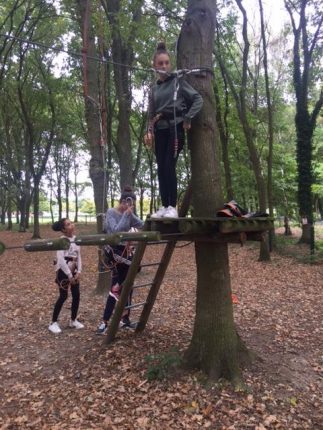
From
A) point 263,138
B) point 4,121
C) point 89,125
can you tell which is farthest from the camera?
point 4,121

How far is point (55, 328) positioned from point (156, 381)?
8.43ft

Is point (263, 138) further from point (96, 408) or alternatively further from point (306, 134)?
point (96, 408)

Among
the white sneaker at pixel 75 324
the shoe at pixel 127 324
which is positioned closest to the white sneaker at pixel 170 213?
the shoe at pixel 127 324

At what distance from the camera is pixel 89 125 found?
902 cm

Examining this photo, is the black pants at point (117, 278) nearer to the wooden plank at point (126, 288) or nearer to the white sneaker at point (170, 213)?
the wooden plank at point (126, 288)

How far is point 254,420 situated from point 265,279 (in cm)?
708

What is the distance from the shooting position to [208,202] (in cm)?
475

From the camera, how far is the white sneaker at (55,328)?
655cm

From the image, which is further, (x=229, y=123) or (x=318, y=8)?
(x=229, y=123)

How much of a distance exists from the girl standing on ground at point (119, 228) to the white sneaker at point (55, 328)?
0.76m

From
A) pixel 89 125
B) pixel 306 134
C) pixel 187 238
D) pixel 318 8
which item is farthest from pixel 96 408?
pixel 318 8

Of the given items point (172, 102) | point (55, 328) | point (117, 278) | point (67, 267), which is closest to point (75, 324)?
point (55, 328)

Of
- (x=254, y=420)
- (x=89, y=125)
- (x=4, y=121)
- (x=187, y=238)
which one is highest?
(x=4, y=121)

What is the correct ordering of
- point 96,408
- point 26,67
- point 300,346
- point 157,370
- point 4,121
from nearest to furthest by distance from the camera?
point 96,408 < point 157,370 < point 300,346 < point 26,67 < point 4,121
